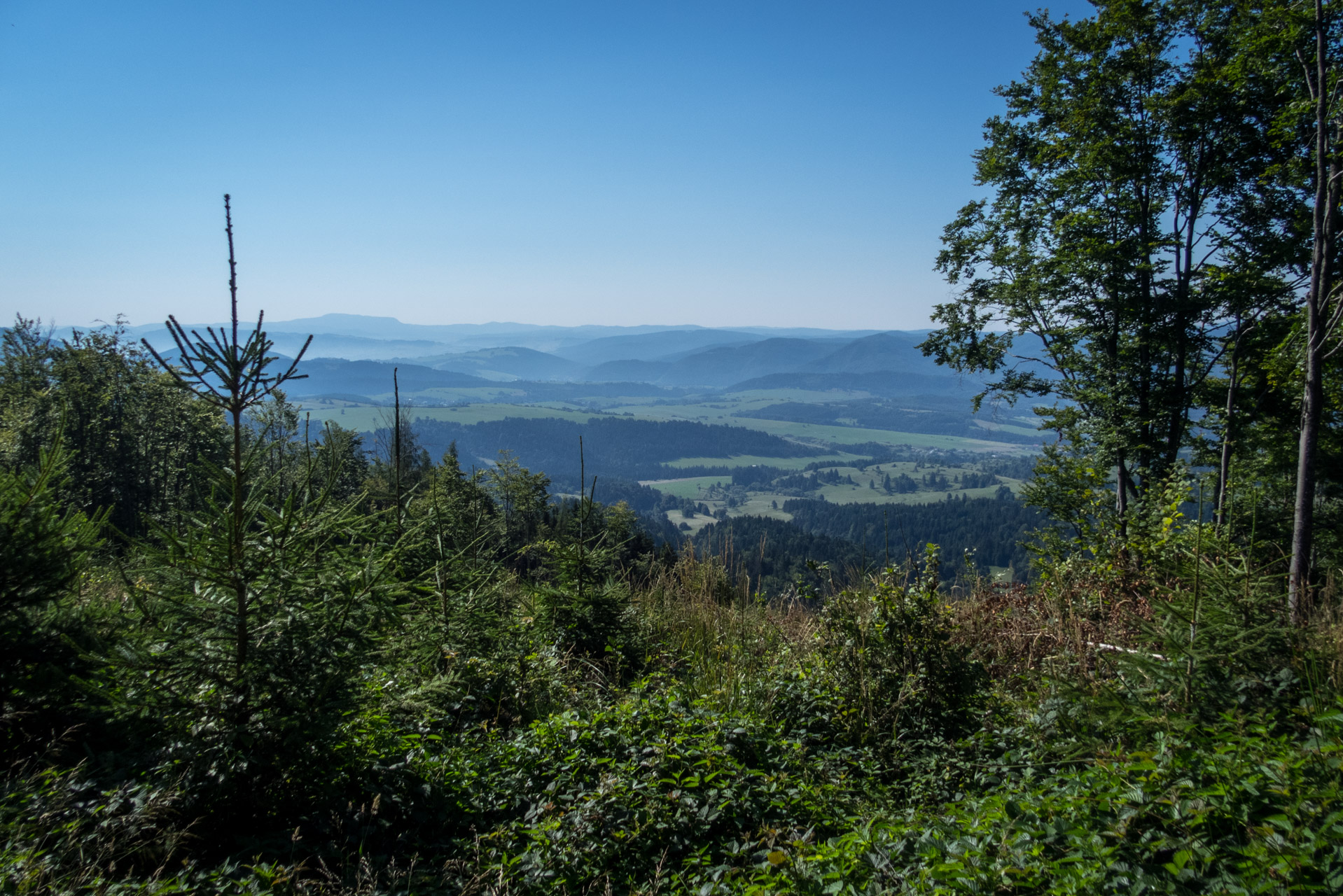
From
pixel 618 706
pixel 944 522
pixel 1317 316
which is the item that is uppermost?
pixel 1317 316

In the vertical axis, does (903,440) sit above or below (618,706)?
below

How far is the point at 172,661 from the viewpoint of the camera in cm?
257

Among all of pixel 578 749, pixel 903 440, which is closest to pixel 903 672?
pixel 578 749

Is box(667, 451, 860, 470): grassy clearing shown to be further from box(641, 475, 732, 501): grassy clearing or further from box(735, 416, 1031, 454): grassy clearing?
box(735, 416, 1031, 454): grassy clearing

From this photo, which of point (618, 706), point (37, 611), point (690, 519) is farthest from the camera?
point (690, 519)

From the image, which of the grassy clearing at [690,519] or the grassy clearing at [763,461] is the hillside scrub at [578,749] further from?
the grassy clearing at [763,461]

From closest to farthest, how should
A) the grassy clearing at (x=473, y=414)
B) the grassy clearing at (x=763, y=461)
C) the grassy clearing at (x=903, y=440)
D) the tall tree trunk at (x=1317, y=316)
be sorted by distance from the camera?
the tall tree trunk at (x=1317, y=316) → the grassy clearing at (x=763, y=461) → the grassy clearing at (x=903, y=440) → the grassy clearing at (x=473, y=414)

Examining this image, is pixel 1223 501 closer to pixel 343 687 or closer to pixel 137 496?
pixel 343 687

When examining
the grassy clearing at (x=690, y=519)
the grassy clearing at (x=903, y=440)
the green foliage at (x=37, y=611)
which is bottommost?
the grassy clearing at (x=690, y=519)

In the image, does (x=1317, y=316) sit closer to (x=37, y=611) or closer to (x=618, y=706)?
(x=618, y=706)

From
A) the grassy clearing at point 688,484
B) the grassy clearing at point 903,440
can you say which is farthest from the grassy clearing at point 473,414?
the grassy clearing at point 903,440

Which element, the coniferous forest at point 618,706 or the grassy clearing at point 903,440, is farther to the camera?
the grassy clearing at point 903,440

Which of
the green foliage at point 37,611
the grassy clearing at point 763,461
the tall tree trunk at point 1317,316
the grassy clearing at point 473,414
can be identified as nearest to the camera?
the green foliage at point 37,611

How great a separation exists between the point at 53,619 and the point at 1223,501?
30.2ft
